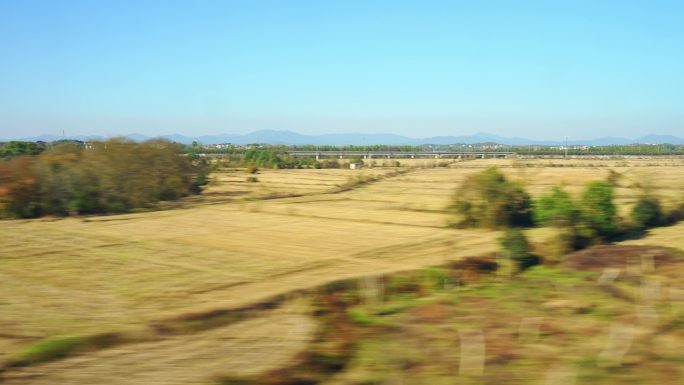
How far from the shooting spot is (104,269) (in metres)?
20.3

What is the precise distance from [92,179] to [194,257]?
18.9 m

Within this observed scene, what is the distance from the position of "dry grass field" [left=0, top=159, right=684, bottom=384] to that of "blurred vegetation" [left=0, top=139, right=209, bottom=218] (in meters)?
2.14

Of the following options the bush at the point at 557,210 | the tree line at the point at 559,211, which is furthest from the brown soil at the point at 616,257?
the bush at the point at 557,210

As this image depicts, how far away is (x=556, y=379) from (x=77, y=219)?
102 feet

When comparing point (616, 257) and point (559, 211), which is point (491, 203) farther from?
point (616, 257)

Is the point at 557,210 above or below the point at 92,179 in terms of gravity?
below

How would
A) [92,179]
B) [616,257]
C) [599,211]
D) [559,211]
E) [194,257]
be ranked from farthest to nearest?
[92,179] < [599,211] < [559,211] < [194,257] < [616,257]

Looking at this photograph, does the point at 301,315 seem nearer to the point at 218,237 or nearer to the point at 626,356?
the point at 626,356

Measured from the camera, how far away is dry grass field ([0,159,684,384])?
1380 cm

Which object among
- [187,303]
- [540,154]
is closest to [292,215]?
[187,303]

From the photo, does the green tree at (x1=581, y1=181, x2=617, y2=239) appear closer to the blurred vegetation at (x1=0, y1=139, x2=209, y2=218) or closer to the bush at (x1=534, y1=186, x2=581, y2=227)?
the bush at (x1=534, y1=186, x2=581, y2=227)

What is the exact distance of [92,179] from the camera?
127 feet

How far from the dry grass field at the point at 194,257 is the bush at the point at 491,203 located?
125 centimetres

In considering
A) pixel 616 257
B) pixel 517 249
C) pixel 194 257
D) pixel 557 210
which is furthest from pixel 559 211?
pixel 194 257
